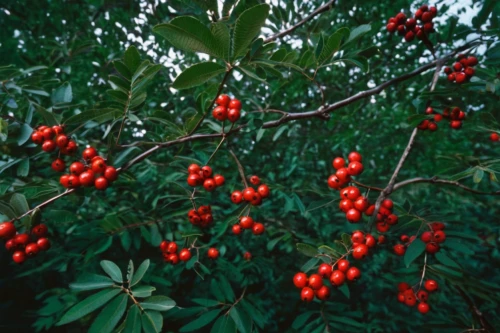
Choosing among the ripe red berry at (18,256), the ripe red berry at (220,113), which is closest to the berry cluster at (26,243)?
the ripe red berry at (18,256)

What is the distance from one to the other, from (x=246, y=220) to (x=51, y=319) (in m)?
1.40

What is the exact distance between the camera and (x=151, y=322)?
1.21m

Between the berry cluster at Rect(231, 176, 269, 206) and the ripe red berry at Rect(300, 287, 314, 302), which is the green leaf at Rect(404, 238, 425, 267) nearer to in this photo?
the ripe red berry at Rect(300, 287, 314, 302)

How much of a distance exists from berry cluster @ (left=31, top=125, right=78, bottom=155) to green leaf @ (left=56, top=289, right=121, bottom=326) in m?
0.64

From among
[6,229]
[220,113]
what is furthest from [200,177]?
[6,229]

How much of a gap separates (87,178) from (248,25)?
939 millimetres

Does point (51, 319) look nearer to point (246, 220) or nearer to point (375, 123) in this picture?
point (246, 220)

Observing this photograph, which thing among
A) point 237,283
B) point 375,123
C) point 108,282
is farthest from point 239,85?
point 108,282

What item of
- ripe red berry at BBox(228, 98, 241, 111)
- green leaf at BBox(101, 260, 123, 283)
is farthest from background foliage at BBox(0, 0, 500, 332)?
green leaf at BBox(101, 260, 123, 283)

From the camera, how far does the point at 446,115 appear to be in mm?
1804

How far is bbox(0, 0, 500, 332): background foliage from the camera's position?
1.69 m

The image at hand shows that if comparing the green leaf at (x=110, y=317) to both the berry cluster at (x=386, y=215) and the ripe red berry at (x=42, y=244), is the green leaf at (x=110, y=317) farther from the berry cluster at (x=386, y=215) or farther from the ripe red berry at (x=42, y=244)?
the berry cluster at (x=386, y=215)

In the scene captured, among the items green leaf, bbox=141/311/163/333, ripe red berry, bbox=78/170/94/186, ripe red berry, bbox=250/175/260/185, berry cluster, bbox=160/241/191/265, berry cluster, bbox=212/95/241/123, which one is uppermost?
berry cluster, bbox=212/95/241/123

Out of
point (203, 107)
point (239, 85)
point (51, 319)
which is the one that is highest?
point (203, 107)
